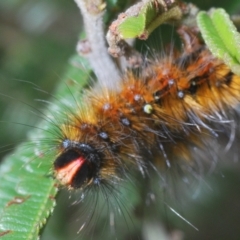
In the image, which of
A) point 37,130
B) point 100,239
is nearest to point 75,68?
point 37,130

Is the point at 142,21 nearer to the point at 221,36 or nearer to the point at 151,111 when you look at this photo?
the point at 221,36

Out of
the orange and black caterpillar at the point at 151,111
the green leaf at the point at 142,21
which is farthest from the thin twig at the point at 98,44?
the green leaf at the point at 142,21

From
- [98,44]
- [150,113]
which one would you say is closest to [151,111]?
[150,113]

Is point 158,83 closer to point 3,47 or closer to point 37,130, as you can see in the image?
point 37,130

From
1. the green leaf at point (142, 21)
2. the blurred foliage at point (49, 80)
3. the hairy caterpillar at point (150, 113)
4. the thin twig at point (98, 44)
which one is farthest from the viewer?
the blurred foliage at point (49, 80)

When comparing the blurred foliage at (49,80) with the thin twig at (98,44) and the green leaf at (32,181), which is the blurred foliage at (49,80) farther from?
the thin twig at (98,44)

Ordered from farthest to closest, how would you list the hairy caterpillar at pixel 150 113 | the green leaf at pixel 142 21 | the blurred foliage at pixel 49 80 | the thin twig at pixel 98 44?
the blurred foliage at pixel 49 80
the hairy caterpillar at pixel 150 113
the thin twig at pixel 98 44
the green leaf at pixel 142 21

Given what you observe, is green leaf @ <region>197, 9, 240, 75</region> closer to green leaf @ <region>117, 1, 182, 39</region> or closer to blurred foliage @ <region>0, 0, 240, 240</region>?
green leaf @ <region>117, 1, 182, 39</region>

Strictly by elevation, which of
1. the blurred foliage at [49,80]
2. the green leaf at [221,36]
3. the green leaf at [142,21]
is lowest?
the blurred foliage at [49,80]
